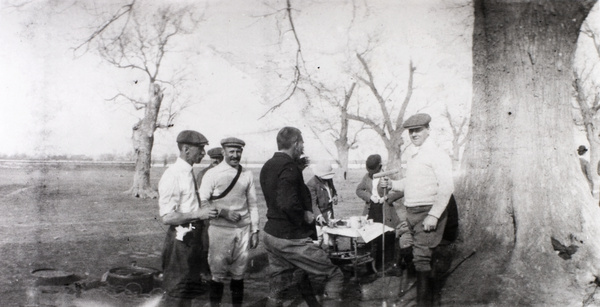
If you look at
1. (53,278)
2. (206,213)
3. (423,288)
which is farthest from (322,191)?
(53,278)

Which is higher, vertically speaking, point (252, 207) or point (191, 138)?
point (191, 138)

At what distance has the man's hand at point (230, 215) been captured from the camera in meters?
4.18

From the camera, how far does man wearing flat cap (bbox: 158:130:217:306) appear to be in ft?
12.3

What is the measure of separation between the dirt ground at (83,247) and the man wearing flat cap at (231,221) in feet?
1.23

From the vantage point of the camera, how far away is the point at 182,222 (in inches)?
147

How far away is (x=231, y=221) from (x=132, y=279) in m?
1.34

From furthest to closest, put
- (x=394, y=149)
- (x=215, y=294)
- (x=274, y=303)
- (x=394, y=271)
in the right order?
(x=394, y=149) < (x=394, y=271) < (x=274, y=303) < (x=215, y=294)

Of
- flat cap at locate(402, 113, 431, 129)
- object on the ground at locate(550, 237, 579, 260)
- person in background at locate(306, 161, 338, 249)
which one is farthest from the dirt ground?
flat cap at locate(402, 113, 431, 129)

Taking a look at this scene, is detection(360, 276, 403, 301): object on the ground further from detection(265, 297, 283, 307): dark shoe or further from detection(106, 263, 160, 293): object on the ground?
detection(106, 263, 160, 293): object on the ground

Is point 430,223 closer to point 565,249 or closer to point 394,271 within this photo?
point 565,249

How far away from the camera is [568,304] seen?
3.96 m

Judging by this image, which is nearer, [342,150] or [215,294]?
[215,294]

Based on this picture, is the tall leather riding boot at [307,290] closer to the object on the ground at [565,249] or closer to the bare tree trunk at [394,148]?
the object on the ground at [565,249]

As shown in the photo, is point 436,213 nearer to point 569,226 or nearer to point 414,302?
point 414,302
